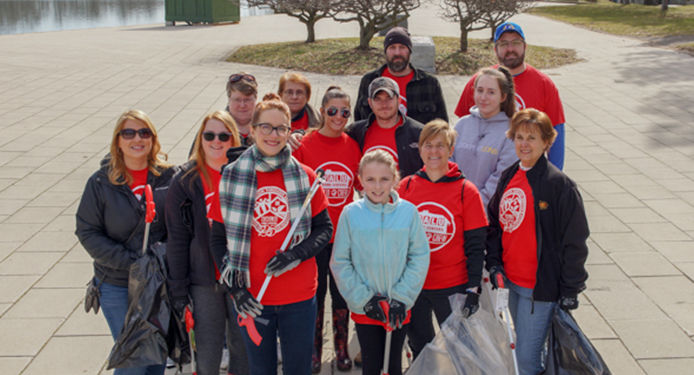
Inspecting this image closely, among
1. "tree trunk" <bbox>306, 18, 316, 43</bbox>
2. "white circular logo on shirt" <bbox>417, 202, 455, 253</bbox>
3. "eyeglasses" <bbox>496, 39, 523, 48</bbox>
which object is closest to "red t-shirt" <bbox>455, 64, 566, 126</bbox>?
"eyeglasses" <bbox>496, 39, 523, 48</bbox>

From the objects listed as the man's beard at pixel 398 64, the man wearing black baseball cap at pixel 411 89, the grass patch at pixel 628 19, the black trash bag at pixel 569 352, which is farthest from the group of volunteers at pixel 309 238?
the grass patch at pixel 628 19

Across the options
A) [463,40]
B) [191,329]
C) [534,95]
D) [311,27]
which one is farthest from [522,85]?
[311,27]

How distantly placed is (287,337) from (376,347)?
0.57 meters

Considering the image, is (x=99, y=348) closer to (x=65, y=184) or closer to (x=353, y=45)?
(x=65, y=184)

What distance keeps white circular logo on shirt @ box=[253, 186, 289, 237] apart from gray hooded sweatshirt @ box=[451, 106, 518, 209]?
4.99 feet

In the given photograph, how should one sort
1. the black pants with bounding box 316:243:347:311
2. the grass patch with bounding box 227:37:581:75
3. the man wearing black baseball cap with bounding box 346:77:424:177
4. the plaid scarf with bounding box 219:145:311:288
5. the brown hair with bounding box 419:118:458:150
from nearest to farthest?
the plaid scarf with bounding box 219:145:311:288 → the brown hair with bounding box 419:118:458:150 → the black pants with bounding box 316:243:347:311 → the man wearing black baseball cap with bounding box 346:77:424:177 → the grass patch with bounding box 227:37:581:75

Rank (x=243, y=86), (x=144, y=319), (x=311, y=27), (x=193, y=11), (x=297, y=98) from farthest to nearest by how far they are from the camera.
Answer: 1. (x=193, y=11)
2. (x=311, y=27)
3. (x=297, y=98)
4. (x=243, y=86)
5. (x=144, y=319)

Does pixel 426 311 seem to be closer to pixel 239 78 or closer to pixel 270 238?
pixel 270 238

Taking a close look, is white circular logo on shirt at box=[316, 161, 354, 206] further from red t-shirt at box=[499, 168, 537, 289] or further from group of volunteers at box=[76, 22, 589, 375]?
red t-shirt at box=[499, 168, 537, 289]

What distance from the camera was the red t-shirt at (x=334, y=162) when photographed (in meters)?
3.93

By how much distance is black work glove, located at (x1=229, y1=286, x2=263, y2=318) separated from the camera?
123 inches

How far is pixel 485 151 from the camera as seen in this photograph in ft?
13.2

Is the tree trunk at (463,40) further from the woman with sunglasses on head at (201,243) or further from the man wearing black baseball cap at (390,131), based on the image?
the woman with sunglasses on head at (201,243)

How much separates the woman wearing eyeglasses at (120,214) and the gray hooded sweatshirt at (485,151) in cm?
203
